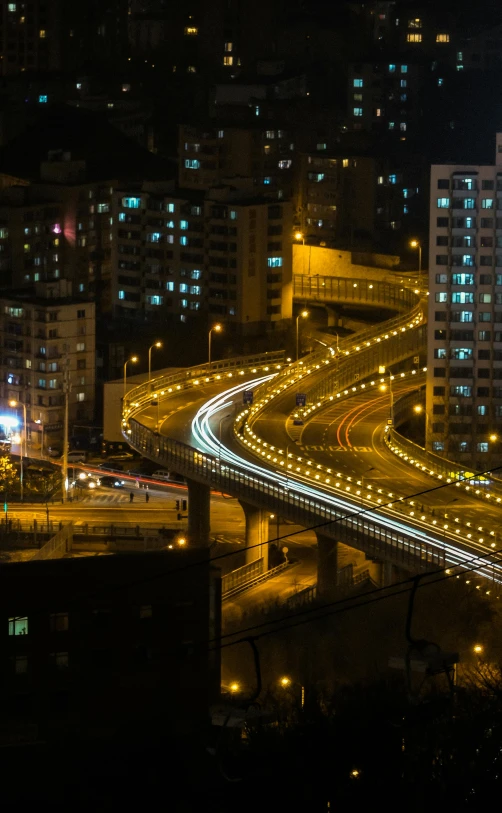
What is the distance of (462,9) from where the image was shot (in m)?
66.6

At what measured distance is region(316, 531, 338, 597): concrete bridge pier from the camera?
108ft

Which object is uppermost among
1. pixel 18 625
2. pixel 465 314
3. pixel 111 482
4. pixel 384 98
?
pixel 384 98

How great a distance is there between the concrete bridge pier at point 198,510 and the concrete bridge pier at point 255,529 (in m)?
0.86

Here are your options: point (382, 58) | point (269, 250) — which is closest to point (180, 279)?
point (269, 250)

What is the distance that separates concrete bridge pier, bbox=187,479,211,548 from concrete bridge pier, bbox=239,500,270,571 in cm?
86

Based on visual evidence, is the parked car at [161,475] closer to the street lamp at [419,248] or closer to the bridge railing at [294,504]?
the bridge railing at [294,504]

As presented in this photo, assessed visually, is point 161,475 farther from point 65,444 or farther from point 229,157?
point 229,157

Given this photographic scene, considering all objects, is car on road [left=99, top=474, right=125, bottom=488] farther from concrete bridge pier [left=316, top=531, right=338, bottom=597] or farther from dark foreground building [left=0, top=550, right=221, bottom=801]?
dark foreground building [left=0, top=550, right=221, bottom=801]

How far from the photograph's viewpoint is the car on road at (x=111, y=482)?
1534 inches

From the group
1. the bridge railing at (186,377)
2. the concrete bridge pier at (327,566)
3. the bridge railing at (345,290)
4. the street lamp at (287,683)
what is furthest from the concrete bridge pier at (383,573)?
the bridge railing at (345,290)

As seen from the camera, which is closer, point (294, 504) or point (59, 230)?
point (294, 504)

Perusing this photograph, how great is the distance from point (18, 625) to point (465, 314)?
16.9 m

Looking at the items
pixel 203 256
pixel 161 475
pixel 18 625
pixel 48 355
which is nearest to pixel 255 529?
pixel 161 475

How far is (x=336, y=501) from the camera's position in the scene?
1326 inches
